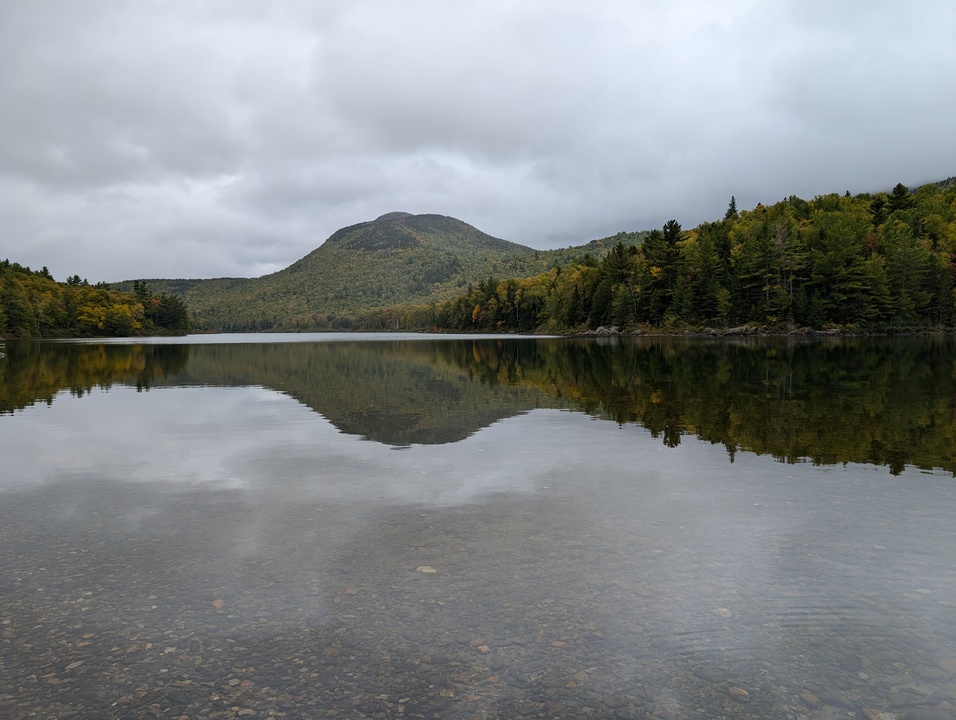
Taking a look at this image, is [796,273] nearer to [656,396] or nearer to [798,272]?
[798,272]

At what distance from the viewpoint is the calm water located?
5633 millimetres

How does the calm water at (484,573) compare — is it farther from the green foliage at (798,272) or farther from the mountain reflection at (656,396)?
the green foliage at (798,272)

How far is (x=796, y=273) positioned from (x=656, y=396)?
10586cm

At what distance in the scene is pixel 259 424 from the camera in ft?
69.7

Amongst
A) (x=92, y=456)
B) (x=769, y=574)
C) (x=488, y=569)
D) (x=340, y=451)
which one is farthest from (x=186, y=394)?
(x=769, y=574)

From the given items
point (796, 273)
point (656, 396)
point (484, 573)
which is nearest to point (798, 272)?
point (796, 273)

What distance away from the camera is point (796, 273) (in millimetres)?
118188

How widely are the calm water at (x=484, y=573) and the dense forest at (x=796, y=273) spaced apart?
10862cm

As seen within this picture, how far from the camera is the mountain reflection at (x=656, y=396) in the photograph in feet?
56.3

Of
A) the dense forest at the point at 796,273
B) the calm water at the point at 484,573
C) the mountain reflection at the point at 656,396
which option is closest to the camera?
the calm water at the point at 484,573

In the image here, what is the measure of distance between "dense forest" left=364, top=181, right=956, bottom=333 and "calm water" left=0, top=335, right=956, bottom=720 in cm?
10862

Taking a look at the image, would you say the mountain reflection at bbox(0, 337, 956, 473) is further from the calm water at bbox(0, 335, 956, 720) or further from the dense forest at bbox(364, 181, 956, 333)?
the dense forest at bbox(364, 181, 956, 333)

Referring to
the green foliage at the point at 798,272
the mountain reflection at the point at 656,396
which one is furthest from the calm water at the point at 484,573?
the green foliage at the point at 798,272

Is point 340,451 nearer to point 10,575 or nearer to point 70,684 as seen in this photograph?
point 10,575
